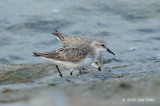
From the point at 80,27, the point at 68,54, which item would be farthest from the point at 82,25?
the point at 68,54

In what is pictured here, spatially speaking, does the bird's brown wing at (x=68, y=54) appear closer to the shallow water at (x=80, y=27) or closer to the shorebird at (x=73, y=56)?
the shorebird at (x=73, y=56)

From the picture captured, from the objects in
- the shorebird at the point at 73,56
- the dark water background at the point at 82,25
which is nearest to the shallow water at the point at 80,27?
the dark water background at the point at 82,25

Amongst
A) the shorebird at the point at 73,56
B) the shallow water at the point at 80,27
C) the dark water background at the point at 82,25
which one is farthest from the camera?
the dark water background at the point at 82,25

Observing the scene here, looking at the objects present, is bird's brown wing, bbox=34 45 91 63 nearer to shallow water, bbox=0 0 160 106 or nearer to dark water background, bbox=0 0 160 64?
shallow water, bbox=0 0 160 106

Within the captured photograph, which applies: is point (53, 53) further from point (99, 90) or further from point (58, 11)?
point (58, 11)

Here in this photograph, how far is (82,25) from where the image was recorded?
13.3 metres

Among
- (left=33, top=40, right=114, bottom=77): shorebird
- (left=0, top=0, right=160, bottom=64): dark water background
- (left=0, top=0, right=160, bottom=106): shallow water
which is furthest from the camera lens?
(left=0, top=0, right=160, bottom=64): dark water background

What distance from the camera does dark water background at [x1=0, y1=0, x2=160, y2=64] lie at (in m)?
11.1

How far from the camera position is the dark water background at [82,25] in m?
11.1

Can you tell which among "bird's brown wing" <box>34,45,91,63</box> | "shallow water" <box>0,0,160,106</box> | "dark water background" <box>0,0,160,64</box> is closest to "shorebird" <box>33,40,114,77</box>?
"bird's brown wing" <box>34,45,91,63</box>

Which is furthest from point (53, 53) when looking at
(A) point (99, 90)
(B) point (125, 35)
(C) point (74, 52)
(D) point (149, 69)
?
(B) point (125, 35)

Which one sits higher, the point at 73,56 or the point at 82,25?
the point at 73,56

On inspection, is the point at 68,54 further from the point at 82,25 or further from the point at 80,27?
the point at 82,25

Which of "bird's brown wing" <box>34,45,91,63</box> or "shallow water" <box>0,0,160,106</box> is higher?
"bird's brown wing" <box>34,45,91,63</box>
